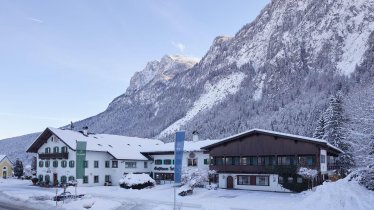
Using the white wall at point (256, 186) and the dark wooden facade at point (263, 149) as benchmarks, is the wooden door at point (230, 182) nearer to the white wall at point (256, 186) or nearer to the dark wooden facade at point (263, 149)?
the white wall at point (256, 186)

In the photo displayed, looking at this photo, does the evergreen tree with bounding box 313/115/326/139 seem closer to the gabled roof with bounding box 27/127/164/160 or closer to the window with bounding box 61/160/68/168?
the gabled roof with bounding box 27/127/164/160

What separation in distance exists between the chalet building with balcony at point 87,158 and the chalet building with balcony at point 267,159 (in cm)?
1770

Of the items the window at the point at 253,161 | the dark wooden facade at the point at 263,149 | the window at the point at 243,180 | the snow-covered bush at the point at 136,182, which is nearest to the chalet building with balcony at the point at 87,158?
the snow-covered bush at the point at 136,182

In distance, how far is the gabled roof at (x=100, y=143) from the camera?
66.1m

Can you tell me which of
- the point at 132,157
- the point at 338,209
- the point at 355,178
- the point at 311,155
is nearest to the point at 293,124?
the point at 132,157

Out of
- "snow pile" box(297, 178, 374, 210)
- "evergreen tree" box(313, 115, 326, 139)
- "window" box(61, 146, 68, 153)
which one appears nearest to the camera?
"snow pile" box(297, 178, 374, 210)

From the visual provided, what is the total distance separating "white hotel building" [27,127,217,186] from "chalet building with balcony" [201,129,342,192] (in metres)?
7.20

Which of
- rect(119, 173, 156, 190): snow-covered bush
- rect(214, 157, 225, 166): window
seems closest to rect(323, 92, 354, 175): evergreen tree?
rect(214, 157, 225, 166): window

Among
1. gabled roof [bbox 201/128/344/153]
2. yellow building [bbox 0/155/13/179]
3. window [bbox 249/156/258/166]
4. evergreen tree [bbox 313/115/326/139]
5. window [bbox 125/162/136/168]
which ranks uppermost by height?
evergreen tree [bbox 313/115/326/139]

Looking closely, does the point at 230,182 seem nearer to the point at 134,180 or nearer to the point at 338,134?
the point at 134,180

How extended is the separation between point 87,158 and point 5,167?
41.3 m

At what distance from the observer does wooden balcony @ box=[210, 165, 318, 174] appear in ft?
163

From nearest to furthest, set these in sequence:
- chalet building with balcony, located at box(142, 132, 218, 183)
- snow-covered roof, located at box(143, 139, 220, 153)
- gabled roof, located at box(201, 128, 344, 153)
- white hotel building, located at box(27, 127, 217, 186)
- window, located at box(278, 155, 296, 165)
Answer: gabled roof, located at box(201, 128, 344, 153)
window, located at box(278, 155, 296, 165)
white hotel building, located at box(27, 127, 217, 186)
chalet building with balcony, located at box(142, 132, 218, 183)
snow-covered roof, located at box(143, 139, 220, 153)

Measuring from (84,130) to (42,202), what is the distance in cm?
3411
